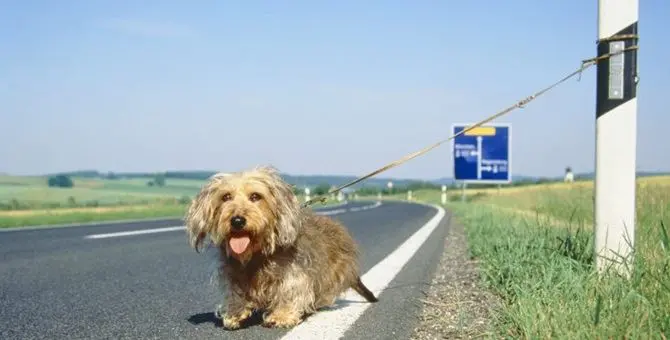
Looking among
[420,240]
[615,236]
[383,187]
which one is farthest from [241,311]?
[383,187]

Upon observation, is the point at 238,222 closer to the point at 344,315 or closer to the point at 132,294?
the point at 344,315

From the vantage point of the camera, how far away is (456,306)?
→ 4789 millimetres

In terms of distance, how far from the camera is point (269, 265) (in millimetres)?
4254

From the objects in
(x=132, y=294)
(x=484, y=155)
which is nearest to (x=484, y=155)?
(x=484, y=155)

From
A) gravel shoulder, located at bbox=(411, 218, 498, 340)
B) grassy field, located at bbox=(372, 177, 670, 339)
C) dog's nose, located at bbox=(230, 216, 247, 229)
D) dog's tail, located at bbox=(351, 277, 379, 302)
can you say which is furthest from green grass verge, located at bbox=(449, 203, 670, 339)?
dog's nose, located at bbox=(230, 216, 247, 229)

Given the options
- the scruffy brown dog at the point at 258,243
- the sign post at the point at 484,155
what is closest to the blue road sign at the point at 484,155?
the sign post at the point at 484,155

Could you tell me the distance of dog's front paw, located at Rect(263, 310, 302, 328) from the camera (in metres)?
4.27

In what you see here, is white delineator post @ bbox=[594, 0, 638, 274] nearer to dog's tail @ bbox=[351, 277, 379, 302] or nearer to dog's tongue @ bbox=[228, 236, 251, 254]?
dog's tail @ bbox=[351, 277, 379, 302]

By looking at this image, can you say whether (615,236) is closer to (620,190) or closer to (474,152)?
(620,190)

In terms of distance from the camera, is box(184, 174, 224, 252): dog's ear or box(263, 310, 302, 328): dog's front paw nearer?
box(184, 174, 224, 252): dog's ear

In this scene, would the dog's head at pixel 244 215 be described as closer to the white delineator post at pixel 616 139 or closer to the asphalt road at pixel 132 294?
the asphalt road at pixel 132 294

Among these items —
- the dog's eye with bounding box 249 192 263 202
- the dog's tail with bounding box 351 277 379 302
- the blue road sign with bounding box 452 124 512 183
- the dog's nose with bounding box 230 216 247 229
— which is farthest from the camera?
the blue road sign with bounding box 452 124 512 183

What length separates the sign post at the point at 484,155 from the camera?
2459 cm

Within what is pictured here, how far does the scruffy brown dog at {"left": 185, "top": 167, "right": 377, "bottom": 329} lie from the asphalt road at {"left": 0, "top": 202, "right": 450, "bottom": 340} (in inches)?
6.7
